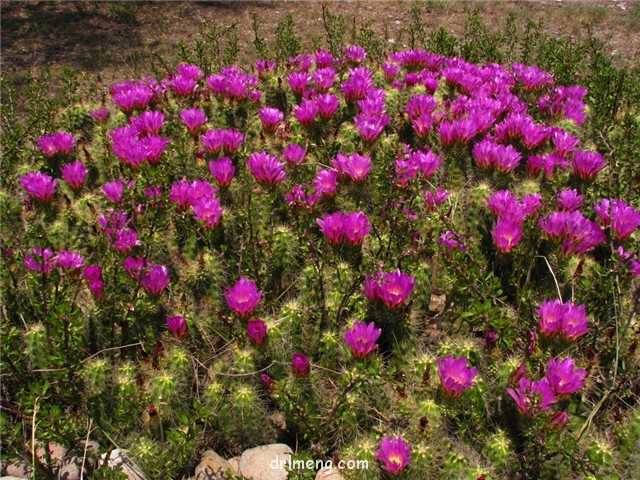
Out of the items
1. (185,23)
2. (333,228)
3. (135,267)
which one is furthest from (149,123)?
(185,23)

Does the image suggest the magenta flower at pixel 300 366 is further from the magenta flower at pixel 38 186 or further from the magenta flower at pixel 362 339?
the magenta flower at pixel 38 186

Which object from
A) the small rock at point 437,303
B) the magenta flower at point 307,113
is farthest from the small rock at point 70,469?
the magenta flower at point 307,113

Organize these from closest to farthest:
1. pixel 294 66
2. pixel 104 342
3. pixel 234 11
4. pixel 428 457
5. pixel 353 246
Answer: pixel 428 457, pixel 104 342, pixel 353 246, pixel 294 66, pixel 234 11

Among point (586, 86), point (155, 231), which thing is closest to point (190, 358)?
point (155, 231)

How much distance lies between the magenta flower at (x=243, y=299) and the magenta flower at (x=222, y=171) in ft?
2.67

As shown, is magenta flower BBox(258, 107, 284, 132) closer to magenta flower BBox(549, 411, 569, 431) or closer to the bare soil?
magenta flower BBox(549, 411, 569, 431)

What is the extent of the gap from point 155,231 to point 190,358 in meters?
0.63

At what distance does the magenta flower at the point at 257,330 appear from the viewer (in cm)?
219

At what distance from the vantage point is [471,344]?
2209 mm

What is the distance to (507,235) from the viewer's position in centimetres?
250

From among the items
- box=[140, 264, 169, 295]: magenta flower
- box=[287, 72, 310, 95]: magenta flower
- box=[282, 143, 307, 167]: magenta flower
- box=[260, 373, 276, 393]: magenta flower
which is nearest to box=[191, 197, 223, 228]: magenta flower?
box=[140, 264, 169, 295]: magenta flower

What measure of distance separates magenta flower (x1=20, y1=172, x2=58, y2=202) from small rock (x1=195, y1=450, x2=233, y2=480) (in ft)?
5.60

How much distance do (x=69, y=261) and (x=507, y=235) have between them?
2.02m

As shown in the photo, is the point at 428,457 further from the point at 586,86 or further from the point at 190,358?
the point at 586,86
